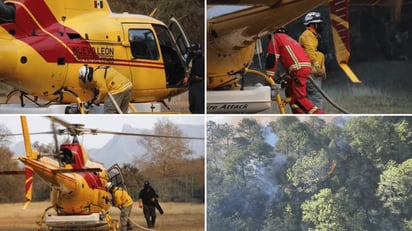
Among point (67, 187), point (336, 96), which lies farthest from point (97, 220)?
point (336, 96)

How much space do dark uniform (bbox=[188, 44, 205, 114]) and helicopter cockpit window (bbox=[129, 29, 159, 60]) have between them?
0.25 m

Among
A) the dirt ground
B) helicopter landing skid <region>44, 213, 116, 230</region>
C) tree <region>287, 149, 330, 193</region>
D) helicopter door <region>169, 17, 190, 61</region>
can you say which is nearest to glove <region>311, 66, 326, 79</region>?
tree <region>287, 149, 330, 193</region>

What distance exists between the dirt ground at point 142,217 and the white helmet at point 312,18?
145 centimetres

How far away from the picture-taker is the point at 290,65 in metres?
5.82

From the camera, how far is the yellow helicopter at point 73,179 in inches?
208

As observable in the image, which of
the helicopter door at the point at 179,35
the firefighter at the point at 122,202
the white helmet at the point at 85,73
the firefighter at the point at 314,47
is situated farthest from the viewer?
the firefighter at the point at 314,47

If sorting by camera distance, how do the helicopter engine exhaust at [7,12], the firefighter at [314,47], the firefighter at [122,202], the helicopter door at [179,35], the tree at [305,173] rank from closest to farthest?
1. the helicopter engine exhaust at [7,12]
2. the firefighter at [122,202]
3. the helicopter door at [179,35]
4. the tree at [305,173]
5. the firefighter at [314,47]

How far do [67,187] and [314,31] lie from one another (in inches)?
77.1

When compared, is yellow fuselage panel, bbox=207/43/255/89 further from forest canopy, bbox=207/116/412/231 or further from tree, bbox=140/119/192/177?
tree, bbox=140/119/192/177

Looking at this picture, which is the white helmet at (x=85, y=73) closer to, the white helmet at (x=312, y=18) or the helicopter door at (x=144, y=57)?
the helicopter door at (x=144, y=57)

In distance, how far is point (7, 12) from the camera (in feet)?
16.2

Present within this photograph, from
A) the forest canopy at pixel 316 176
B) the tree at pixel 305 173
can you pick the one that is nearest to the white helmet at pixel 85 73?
the forest canopy at pixel 316 176

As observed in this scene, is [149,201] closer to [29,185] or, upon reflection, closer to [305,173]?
[29,185]

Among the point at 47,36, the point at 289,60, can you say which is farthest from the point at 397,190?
the point at 47,36
